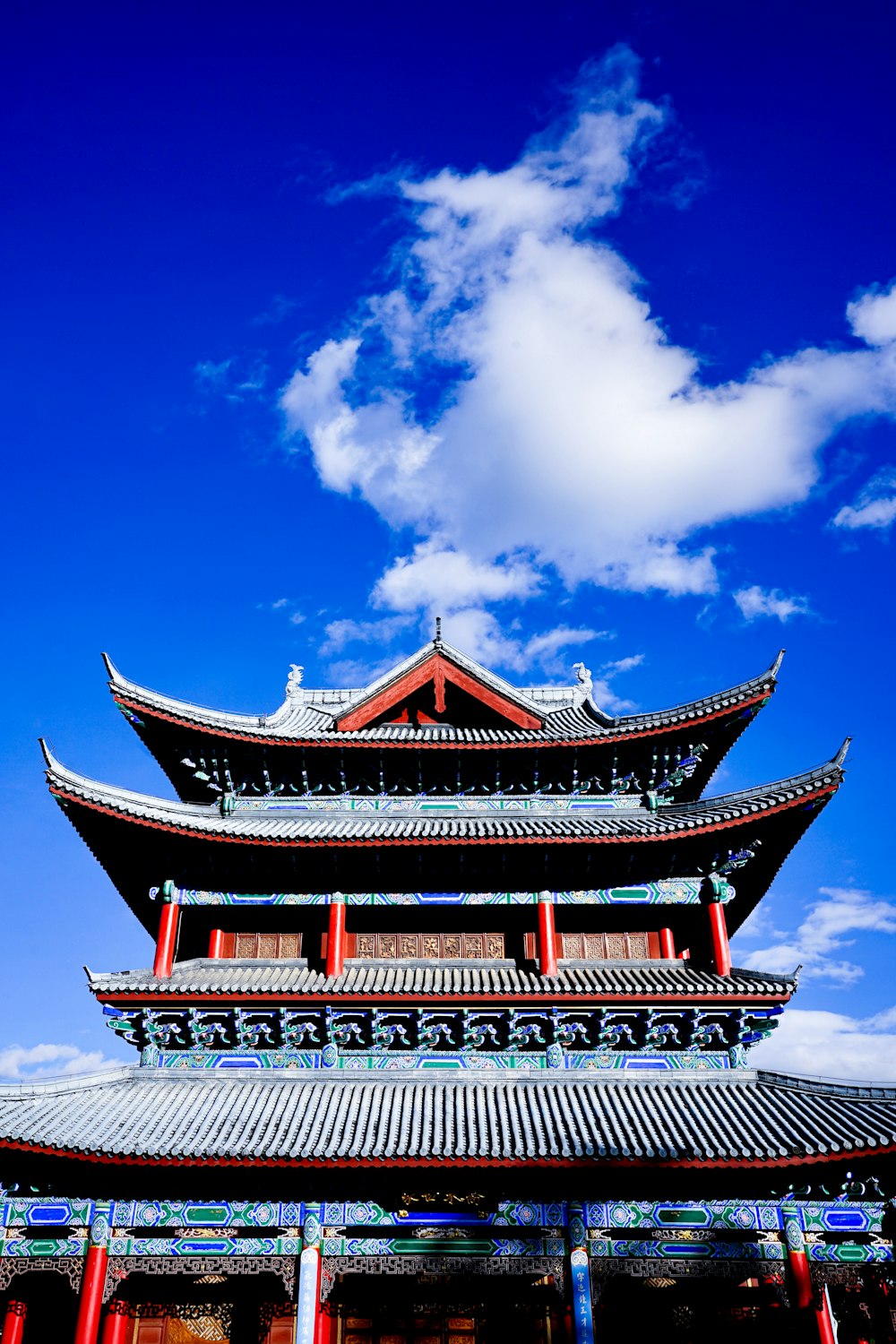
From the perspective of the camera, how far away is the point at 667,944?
18.9m

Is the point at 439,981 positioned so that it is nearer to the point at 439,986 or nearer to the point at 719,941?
the point at 439,986

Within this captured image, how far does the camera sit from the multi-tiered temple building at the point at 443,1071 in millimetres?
14531

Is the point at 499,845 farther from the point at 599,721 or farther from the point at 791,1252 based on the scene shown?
the point at 791,1252

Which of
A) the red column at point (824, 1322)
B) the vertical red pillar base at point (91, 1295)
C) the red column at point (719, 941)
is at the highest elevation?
the red column at point (719, 941)

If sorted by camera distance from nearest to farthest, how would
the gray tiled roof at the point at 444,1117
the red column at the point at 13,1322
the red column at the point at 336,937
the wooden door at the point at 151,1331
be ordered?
the gray tiled roof at the point at 444,1117
the red column at the point at 13,1322
the wooden door at the point at 151,1331
the red column at the point at 336,937

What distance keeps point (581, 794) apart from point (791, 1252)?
31.2 feet

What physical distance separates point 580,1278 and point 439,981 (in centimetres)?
527

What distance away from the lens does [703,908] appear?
62.5 ft

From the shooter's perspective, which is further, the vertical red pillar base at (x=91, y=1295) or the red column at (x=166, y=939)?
the red column at (x=166, y=939)

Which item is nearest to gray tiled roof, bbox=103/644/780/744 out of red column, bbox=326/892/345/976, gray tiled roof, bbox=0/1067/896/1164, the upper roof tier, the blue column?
the upper roof tier

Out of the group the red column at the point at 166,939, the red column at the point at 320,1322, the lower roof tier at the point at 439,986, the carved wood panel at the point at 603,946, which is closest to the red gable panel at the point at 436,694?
Result: the carved wood panel at the point at 603,946

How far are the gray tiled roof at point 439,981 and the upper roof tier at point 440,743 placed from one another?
429cm

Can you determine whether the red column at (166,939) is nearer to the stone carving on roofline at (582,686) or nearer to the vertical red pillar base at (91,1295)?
the vertical red pillar base at (91,1295)

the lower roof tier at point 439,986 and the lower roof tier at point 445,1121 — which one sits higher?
the lower roof tier at point 439,986
